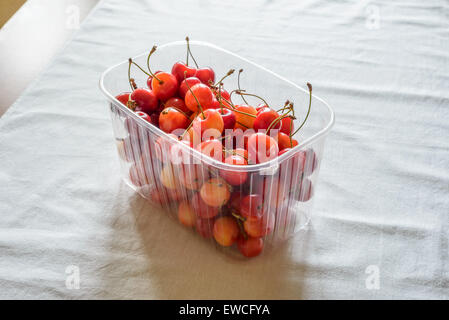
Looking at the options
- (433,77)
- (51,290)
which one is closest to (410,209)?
(433,77)

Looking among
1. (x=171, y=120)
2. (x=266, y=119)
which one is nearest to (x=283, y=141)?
(x=266, y=119)

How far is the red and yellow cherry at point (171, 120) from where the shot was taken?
54cm

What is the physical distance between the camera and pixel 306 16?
3.37 ft

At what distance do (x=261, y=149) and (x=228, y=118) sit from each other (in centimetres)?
8

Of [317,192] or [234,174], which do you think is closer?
[234,174]

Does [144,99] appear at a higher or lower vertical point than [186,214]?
higher

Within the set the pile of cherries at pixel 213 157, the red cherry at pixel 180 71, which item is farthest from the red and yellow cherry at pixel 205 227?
the red cherry at pixel 180 71

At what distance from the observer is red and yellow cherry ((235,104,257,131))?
55 centimetres

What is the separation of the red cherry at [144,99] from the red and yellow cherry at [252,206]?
0.19m

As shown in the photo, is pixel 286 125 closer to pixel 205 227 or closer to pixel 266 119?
pixel 266 119

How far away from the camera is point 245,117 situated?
1.82 feet

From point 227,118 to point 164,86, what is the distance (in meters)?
0.11

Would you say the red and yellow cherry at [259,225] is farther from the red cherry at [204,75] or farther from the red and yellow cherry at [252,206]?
the red cherry at [204,75]

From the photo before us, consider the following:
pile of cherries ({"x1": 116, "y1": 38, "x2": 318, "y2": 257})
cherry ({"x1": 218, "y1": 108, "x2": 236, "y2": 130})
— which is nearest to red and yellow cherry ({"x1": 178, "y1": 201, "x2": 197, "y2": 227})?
pile of cherries ({"x1": 116, "y1": 38, "x2": 318, "y2": 257})
